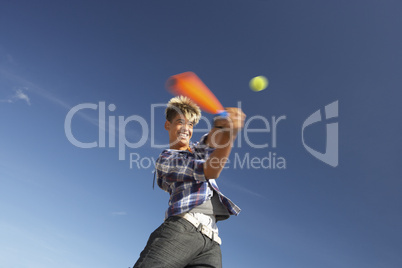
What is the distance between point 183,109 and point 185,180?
4.03 ft

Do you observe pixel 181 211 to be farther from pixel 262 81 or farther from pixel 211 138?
pixel 262 81

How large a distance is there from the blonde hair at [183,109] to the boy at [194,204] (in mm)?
566

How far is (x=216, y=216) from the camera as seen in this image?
3.89 m

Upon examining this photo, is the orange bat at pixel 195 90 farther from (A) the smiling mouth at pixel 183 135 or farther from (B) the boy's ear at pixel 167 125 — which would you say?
(B) the boy's ear at pixel 167 125

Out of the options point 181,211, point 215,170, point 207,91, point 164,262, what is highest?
point 207,91

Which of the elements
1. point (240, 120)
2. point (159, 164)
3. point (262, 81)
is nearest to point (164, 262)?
point (159, 164)

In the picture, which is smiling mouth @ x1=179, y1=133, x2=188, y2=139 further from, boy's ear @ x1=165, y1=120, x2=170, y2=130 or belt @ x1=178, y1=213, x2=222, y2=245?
belt @ x1=178, y1=213, x2=222, y2=245

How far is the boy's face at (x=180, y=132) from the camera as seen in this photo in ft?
14.0

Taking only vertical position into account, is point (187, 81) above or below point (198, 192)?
above

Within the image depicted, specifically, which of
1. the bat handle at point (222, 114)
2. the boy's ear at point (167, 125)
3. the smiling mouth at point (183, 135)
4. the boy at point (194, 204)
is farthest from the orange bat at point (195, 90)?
the boy's ear at point (167, 125)

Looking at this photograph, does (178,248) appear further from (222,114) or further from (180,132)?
(180,132)

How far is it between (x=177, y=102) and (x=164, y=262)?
86.2 inches

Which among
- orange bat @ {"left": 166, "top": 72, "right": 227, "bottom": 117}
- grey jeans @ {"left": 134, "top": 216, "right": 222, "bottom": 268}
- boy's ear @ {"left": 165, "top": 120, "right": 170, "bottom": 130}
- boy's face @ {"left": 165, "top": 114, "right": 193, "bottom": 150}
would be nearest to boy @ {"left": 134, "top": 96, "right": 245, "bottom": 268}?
grey jeans @ {"left": 134, "top": 216, "right": 222, "bottom": 268}

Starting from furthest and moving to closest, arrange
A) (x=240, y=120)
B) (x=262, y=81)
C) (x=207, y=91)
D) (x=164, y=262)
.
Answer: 1. (x=262, y=81)
2. (x=207, y=91)
3. (x=164, y=262)
4. (x=240, y=120)
